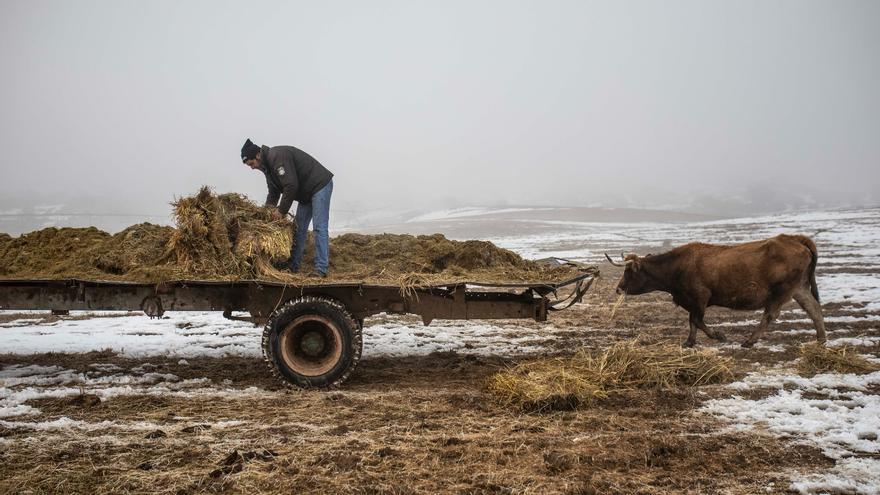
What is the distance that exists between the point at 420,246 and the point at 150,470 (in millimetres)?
4139

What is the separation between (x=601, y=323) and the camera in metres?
9.89

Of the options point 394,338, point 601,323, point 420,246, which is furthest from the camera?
point 601,323

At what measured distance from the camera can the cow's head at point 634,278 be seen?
329 inches

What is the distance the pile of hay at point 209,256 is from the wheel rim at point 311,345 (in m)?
0.46

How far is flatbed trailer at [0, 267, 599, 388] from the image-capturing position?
5535mm

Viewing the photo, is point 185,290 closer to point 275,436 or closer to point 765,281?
point 275,436

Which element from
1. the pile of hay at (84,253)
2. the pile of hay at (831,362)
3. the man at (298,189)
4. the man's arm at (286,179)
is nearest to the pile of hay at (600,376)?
the pile of hay at (831,362)

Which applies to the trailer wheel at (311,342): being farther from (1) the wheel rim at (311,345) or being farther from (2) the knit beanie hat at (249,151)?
(2) the knit beanie hat at (249,151)

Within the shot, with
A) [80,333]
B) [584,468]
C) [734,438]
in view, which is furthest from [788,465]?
[80,333]

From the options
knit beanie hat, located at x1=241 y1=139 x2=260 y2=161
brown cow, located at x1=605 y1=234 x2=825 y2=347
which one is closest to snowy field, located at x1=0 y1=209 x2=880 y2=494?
brown cow, located at x1=605 y1=234 x2=825 y2=347

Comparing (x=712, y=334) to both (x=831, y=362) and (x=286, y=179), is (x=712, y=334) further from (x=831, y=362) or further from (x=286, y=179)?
(x=286, y=179)

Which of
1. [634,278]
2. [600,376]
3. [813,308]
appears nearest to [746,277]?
[813,308]

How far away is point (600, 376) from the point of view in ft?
18.9

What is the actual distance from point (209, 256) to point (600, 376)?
4.08m
